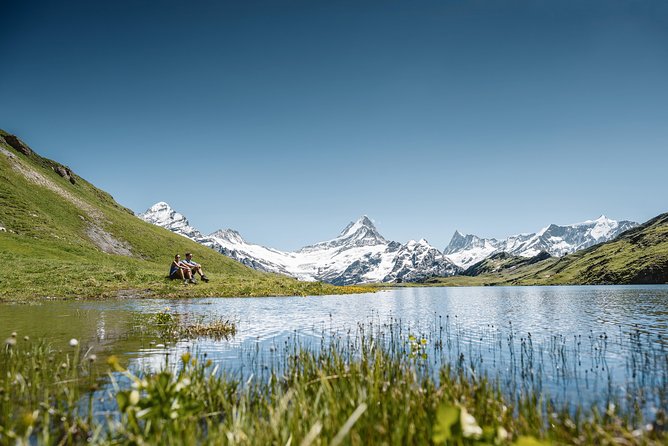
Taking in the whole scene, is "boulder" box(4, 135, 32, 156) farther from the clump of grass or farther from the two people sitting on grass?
the clump of grass

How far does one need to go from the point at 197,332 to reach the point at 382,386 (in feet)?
43.4

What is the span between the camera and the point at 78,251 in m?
65.2

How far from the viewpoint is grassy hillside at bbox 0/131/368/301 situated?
41.5m

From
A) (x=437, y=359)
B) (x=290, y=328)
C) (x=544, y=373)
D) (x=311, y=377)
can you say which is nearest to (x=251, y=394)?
(x=311, y=377)

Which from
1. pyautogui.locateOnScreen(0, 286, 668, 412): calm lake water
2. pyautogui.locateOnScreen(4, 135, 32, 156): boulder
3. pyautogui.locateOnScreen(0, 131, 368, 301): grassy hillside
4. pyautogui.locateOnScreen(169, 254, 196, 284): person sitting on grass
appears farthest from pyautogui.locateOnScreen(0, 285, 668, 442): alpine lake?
pyautogui.locateOnScreen(4, 135, 32, 156): boulder

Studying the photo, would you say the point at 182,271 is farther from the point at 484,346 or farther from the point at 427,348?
the point at 484,346

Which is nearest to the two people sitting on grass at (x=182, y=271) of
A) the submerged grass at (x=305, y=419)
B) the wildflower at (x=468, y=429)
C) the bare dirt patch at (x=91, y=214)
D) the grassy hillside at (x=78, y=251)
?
the grassy hillside at (x=78, y=251)

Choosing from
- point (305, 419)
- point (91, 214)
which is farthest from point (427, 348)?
point (91, 214)

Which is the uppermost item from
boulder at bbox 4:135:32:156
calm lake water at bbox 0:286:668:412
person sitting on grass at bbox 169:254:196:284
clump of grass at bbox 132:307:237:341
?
boulder at bbox 4:135:32:156

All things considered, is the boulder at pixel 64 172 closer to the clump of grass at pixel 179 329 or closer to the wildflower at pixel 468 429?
the clump of grass at pixel 179 329

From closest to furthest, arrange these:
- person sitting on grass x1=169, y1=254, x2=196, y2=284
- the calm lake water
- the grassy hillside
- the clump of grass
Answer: the calm lake water, the clump of grass, the grassy hillside, person sitting on grass x1=169, y1=254, x2=196, y2=284

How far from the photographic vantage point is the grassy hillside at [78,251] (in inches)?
1633

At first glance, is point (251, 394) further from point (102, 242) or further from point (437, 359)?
point (102, 242)

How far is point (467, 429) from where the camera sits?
4.71 metres
